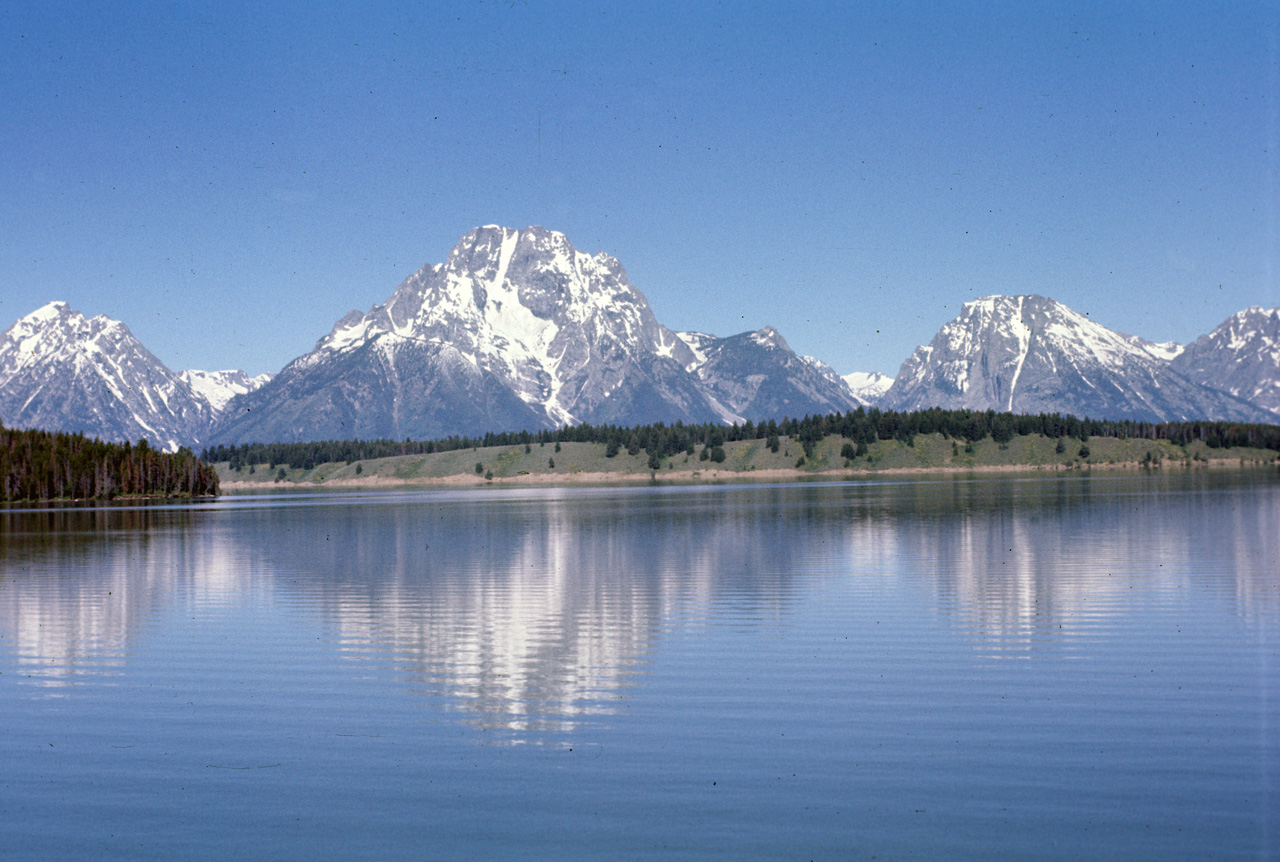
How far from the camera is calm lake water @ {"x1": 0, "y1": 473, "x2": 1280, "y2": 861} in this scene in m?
20.0

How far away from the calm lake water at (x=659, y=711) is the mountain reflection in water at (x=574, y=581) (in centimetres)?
40

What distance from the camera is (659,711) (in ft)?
95.3

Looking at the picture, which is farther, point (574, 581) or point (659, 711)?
point (574, 581)

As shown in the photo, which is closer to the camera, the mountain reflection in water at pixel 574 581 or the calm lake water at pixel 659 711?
the calm lake water at pixel 659 711

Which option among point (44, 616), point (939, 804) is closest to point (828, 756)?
point (939, 804)

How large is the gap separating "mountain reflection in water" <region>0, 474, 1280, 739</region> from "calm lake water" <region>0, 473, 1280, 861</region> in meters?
0.40

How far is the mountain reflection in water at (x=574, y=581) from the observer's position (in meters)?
38.0

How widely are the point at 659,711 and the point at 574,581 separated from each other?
109ft

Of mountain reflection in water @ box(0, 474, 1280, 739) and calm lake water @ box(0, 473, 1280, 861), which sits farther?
mountain reflection in water @ box(0, 474, 1280, 739)

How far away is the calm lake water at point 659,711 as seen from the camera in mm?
19969

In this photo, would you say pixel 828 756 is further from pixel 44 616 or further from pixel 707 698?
pixel 44 616

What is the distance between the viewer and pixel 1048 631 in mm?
40938

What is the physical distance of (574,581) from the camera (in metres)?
61.9

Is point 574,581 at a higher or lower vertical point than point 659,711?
lower
